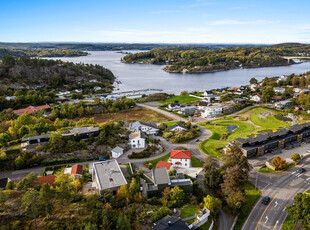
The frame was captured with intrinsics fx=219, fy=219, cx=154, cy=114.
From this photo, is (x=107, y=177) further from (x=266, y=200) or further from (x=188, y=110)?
(x=188, y=110)

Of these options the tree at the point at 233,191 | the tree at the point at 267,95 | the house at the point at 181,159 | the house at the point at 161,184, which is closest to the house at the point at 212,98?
the tree at the point at 267,95

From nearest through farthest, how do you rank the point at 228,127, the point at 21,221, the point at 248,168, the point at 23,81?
the point at 21,221
the point at 248,168
the point at 228,127
the point at 23,81

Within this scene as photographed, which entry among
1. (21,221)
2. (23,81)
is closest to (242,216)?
(21,221)

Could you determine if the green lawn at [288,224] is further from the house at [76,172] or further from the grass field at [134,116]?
the grass field at [134,116]

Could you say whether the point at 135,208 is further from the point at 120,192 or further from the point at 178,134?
the point at 178,134

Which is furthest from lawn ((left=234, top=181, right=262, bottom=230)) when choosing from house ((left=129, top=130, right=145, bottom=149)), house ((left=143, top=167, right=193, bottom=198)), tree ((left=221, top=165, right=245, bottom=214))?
house ((left=129, top=130, right=145, bottom=149))

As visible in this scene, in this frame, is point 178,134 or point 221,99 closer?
point 178,134
